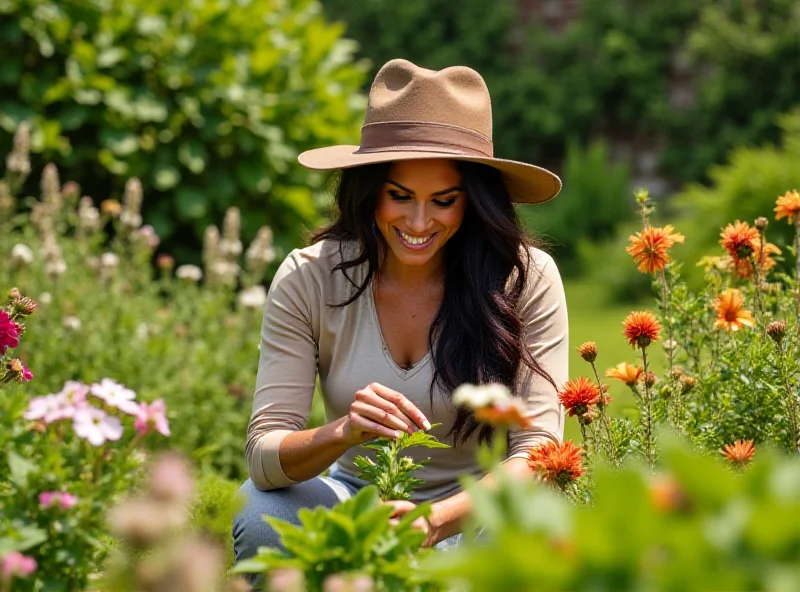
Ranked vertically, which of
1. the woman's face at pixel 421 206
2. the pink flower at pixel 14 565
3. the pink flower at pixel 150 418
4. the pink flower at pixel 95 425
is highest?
the woman's face at pixel 421 206

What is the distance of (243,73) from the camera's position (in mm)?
5141

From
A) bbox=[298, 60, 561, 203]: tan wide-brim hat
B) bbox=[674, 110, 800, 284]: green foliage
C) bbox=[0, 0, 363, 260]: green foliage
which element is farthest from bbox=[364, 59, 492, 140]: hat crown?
bbox=[674, 110, 800, 284]: green foliage

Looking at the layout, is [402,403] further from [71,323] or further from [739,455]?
[71,323]

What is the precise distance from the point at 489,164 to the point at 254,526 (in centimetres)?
86

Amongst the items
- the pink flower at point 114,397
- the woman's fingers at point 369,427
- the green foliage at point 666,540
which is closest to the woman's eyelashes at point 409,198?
the woman's fingers at point 369,427

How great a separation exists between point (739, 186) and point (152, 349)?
3938 mm

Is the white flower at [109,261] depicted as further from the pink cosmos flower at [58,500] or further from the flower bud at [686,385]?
the pink cosmos flower at [58,500]

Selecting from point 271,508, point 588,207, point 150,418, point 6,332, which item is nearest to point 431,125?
point 271,508

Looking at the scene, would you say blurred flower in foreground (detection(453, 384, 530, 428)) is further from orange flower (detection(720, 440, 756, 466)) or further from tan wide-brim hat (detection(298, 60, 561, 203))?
tan wide-brim hat (detection(298, 60, 561, 203))

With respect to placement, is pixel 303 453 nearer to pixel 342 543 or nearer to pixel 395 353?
pixel 395 353

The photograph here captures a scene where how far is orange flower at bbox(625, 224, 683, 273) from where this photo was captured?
2.26m

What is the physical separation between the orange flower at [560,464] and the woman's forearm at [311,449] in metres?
0.44

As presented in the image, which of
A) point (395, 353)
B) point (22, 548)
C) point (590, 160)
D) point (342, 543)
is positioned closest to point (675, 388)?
point (395, 353)

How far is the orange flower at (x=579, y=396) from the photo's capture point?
75.1 inches
